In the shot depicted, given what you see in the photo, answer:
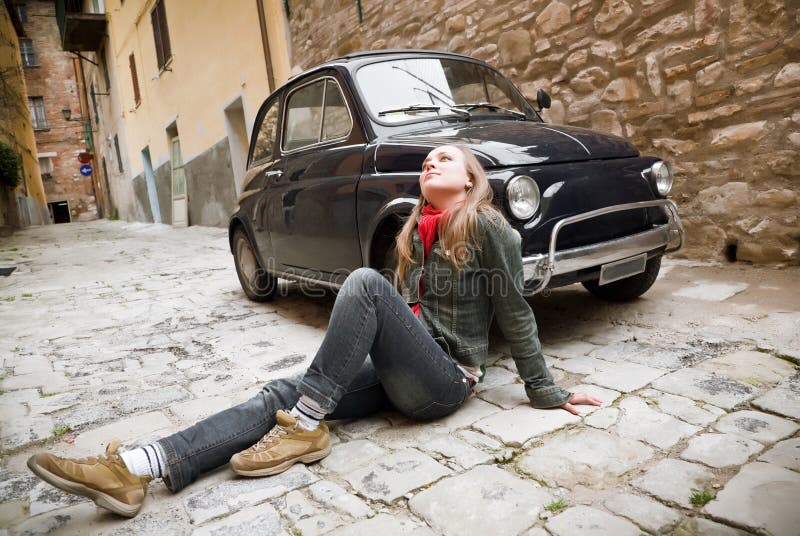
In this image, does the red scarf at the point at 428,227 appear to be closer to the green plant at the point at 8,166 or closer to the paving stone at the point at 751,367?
the paving stone at the point at 751,367

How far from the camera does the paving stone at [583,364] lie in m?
2.74

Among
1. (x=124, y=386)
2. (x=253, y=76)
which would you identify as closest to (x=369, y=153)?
(x=124, y=386)

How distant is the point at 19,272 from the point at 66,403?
5.90 meters

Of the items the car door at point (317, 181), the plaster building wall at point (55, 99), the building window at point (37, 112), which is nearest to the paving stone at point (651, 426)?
the car door at point (317, 181)

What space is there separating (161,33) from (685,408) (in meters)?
15.2

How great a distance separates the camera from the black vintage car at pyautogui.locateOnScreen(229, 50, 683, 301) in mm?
2727

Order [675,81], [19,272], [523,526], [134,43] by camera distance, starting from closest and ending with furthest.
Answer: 1. [523,526]
2. [675,81]
3. [19,272]
4. [134,43]

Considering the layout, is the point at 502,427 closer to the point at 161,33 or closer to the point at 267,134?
the point at 267,134

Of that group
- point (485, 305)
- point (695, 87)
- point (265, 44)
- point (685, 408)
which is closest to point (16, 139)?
point (265, 44)

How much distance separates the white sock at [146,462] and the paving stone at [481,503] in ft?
2.81

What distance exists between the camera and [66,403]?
290 centimetres

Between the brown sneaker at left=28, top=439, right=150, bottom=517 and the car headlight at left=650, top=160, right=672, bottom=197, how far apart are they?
9.58 ft

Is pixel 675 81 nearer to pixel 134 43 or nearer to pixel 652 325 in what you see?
pixel 652 325

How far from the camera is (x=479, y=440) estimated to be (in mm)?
2119
